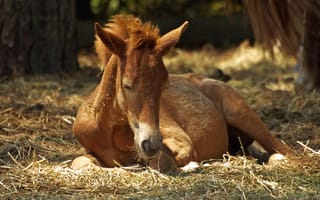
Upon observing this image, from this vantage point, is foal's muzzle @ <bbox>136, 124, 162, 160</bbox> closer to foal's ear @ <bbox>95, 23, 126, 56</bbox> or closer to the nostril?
the nostril

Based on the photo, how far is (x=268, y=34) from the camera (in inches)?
300

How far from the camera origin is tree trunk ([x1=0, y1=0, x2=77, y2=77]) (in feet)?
26.8

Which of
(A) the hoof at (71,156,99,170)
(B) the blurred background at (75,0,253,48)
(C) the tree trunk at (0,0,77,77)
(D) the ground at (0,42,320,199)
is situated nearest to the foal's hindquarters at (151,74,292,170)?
(D) the ground at (0,42,320,199)

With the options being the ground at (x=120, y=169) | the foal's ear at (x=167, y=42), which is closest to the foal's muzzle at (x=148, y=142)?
the ground at (x=120, y=169)

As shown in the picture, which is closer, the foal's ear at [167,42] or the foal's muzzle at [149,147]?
the foal's muzzle at [149,147]

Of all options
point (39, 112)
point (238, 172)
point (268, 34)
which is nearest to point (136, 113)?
point (238, 172)

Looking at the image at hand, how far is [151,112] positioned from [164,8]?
9.03m

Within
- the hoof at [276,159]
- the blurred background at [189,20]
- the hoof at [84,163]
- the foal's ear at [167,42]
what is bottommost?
the blurred background at [189,20]

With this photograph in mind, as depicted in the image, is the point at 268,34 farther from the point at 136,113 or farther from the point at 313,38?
the point at 136,113

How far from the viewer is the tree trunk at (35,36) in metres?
8.17

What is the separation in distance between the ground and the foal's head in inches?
12.0

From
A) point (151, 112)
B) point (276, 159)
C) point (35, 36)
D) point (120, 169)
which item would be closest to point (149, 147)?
point (151, 112)

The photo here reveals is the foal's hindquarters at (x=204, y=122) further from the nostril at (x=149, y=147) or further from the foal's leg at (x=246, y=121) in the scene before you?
the nostril at (x=149, y=147)

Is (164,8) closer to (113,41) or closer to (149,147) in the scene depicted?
(113,41)
